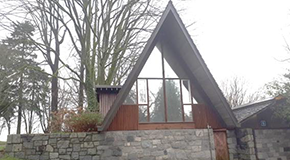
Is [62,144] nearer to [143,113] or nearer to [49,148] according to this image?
[49,148]

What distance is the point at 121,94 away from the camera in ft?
24.2

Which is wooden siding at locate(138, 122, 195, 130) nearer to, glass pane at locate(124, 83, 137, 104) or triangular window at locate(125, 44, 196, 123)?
triangular window at locate(125, 44, 196, 123)

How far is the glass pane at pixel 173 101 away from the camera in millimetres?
8148

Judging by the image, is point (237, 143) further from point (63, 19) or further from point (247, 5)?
point (63, 19)

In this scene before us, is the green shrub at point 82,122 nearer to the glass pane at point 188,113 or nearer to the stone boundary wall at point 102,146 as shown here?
the stone boundary wall at point 102,146

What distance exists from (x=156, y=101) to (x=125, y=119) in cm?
125

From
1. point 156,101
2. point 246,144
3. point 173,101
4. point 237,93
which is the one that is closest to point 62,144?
point 156,101

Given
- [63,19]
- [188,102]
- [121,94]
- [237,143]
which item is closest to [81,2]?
[63,19]

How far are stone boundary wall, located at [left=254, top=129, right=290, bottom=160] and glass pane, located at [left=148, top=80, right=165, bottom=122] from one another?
375 cm

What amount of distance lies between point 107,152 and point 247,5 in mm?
8966

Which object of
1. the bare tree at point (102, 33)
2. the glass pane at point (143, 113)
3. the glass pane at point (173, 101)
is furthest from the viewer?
the bare tree at point (102, 33)

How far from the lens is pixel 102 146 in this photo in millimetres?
7598

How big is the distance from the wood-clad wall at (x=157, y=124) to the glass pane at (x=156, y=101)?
0.25 metres

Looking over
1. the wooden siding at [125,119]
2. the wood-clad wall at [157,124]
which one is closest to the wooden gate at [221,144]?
the wood-clad wall at [157,124]
